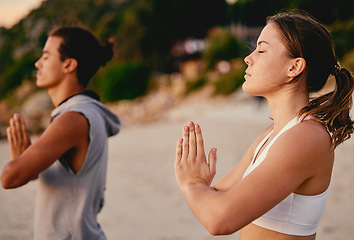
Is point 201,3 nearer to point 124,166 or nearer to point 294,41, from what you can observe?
point 124,166

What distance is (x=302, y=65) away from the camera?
1.49 metres

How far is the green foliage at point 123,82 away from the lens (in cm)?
2966

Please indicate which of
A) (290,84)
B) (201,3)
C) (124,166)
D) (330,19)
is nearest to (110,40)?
(290,84)

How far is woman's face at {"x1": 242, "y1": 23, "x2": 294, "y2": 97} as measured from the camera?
59.7 inches

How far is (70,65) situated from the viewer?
7.79 feet

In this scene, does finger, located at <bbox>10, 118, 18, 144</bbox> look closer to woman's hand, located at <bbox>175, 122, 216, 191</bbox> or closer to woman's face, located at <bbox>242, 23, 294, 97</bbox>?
woman's hand, located at <bbox>175, 122, 216, 191</bbox>

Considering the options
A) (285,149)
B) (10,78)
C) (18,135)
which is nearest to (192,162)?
(285,149)

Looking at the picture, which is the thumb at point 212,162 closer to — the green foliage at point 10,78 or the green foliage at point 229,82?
the green foliage at point 229,82

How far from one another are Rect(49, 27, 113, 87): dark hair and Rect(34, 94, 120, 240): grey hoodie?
343 mm

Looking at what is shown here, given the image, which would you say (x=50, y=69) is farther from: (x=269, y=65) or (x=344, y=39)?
(x=344, y=39)

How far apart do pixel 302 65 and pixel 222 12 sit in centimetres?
3543

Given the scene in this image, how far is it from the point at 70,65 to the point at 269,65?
53.2 inches

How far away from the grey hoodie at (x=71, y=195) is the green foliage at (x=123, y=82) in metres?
27.6

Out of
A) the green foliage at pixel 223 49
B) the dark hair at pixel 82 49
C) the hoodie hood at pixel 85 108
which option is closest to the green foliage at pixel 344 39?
the green foliage at pixel 223 49
